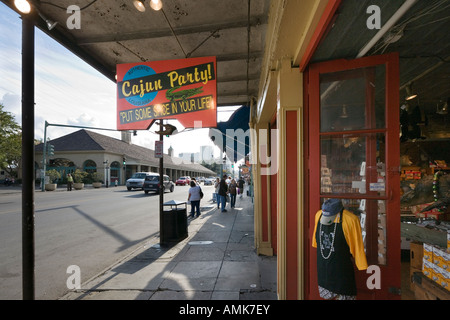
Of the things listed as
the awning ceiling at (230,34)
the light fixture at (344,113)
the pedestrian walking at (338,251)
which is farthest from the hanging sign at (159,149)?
the pedestrian walking at (338,251)

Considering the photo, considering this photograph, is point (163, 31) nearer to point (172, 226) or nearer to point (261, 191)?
point (261, 191)

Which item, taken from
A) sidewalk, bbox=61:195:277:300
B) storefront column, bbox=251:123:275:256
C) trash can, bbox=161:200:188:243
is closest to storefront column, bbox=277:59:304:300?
sidewalk, bbox=61:195:277:300

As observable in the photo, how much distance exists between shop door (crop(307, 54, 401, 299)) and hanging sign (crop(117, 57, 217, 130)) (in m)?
2.13

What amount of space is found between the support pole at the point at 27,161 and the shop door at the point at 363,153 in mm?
3253

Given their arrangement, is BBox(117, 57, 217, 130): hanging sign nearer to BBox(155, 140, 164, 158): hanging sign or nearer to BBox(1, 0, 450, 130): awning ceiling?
BBox(1, 0, 450, 130): awning ceiling

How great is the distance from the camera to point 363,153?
9.25 ft

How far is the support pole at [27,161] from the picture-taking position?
251 centimetres

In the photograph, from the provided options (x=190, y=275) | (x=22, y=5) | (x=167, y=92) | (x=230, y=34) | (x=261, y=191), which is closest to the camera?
(x=22, y=5)

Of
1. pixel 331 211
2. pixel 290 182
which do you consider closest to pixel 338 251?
pixel 331 211

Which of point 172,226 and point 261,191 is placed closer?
point 261,191

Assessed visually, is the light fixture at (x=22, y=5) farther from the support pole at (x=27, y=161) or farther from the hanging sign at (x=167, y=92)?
the hanging sign at (x=167, y=92)

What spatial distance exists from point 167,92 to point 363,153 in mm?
3623

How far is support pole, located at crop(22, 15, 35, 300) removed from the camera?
2.51 m
